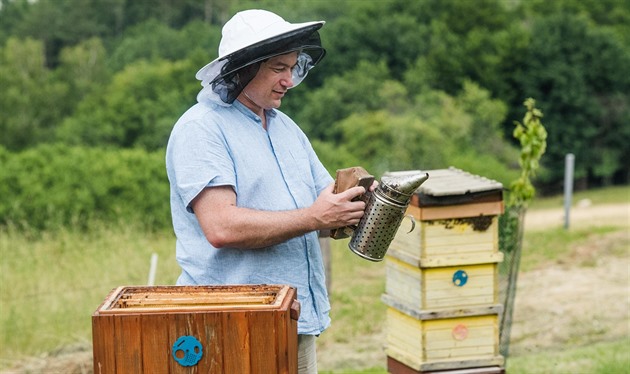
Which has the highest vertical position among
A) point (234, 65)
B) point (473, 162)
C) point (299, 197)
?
point (234, 65)

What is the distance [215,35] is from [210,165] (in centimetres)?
7404

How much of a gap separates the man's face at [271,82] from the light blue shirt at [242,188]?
0.07 meters

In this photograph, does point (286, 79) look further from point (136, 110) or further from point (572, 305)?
point (136, 110)

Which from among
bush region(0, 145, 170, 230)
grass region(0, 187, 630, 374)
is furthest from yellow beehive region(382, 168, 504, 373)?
bush region(0, 145, 170, 230)

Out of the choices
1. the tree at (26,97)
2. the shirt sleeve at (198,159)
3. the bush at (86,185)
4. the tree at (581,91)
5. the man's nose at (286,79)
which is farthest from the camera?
the tree at (26,97)

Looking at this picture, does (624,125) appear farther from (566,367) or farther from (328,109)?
(566,367)

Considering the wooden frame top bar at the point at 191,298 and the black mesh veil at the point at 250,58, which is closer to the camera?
the wooden frame top bar at the point at 191,298

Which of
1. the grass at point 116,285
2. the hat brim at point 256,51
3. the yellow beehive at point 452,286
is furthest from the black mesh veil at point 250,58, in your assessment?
the grass at point 116,285

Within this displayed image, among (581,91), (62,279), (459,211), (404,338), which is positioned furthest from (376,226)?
(581,91)

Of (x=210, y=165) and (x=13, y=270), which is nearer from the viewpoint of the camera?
(x=210, y=165)

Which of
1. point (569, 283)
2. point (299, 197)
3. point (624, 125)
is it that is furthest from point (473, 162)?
point (299, 197)

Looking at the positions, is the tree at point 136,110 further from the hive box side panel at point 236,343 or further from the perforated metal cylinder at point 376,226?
the hive box side panel at point 236,343

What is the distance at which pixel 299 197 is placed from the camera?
3.81 m

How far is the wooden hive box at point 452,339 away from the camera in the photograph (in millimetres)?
5727
